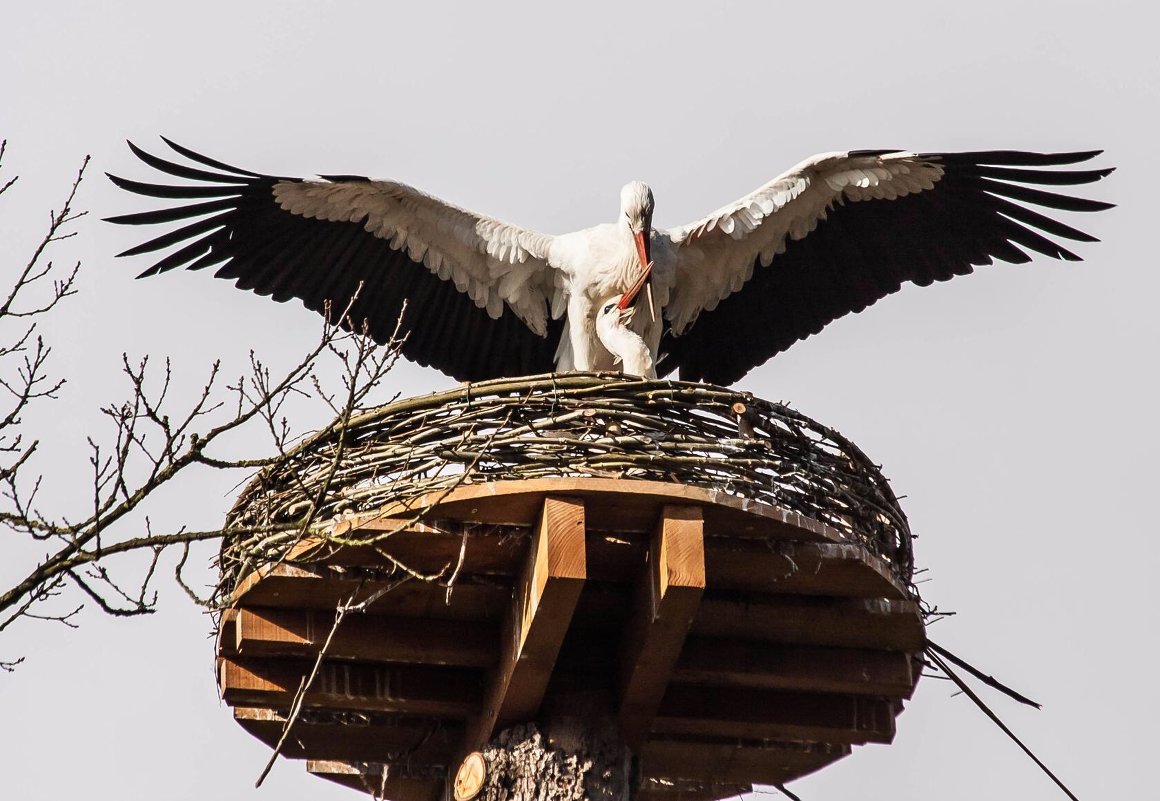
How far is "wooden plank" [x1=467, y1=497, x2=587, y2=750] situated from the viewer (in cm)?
619

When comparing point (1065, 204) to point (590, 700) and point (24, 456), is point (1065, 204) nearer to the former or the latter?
point (590, 700)

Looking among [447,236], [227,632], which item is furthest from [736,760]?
[447,236]

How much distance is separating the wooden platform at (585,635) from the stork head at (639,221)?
6.52 ft

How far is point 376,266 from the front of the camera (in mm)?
9023

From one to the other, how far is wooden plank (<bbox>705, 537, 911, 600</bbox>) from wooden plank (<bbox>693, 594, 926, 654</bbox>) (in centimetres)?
7

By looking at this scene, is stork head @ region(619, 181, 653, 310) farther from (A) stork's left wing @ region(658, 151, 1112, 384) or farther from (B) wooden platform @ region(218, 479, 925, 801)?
(B) wooden platform @ region(218, 479, 925, 801)

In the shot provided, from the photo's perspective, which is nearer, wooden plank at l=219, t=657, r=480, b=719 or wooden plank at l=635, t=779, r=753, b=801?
wooden plank at l=219, t=657, r=480, b=719

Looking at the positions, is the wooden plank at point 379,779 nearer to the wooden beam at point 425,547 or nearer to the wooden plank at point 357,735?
the wooden plank at point 357,735

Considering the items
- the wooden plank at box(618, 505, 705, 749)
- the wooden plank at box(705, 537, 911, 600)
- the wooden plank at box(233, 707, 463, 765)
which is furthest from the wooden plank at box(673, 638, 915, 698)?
the wooden plank at box(233, 707, 463, 765)

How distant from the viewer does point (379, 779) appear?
7.62 meters

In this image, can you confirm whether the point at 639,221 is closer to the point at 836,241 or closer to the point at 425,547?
the point at 836,241

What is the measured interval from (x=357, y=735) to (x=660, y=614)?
173cm

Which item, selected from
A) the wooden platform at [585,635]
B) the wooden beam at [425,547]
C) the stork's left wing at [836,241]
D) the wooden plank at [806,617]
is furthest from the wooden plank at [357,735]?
the stork's left wing at [836,241]

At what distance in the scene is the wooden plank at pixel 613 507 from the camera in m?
6.24
